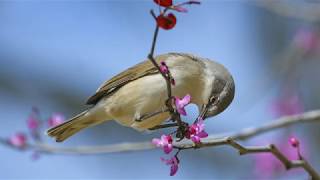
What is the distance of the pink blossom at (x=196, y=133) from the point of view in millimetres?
2686

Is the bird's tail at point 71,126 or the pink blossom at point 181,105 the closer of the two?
the pink blossom at point 181,105

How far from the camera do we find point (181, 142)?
9.55 ft

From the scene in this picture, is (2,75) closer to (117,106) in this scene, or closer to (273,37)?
(273,37)

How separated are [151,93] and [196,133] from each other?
1019mm

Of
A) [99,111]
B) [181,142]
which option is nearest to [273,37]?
[99,111]

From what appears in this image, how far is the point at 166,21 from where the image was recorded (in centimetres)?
246

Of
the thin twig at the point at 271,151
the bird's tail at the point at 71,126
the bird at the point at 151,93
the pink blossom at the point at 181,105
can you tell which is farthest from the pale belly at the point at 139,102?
the thin twig at the point at 271,151

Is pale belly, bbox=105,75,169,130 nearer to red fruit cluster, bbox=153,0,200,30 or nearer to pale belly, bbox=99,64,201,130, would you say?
pale belly, bbox=99,64,201,130

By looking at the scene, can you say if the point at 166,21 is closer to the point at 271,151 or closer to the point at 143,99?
the point at 271,151

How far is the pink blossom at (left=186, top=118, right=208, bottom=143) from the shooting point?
2.69 m

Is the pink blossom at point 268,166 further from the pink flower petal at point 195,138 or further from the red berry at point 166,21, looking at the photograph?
the red berry at point 166,21

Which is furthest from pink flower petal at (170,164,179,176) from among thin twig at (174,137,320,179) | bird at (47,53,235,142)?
bird at (47,53,235,142)

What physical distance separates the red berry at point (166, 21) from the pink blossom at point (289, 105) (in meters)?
3.10

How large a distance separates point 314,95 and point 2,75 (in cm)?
410
